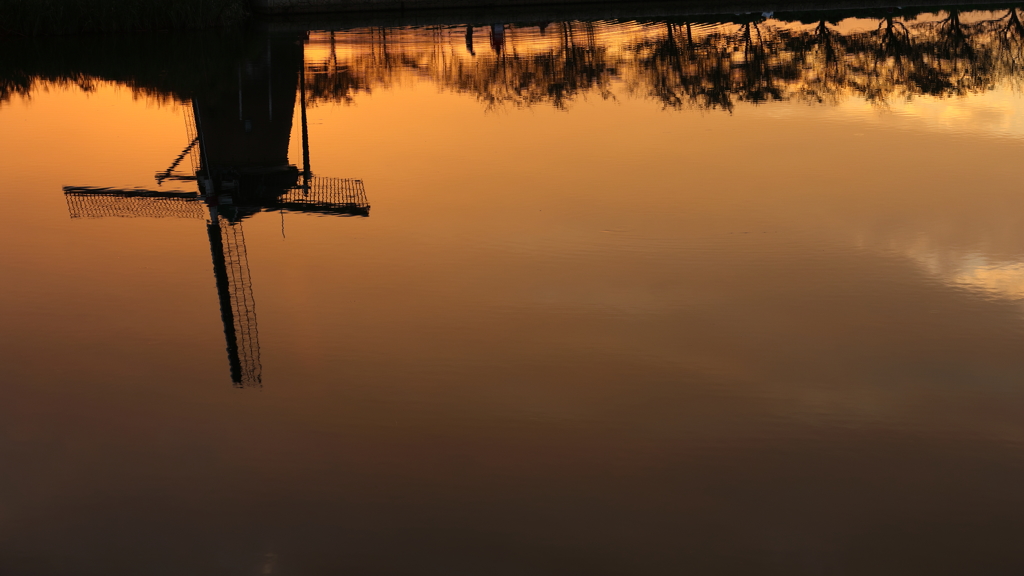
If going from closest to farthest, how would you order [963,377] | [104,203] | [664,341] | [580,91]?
[963,377]
[664,341]
[104,203]
[580,91]

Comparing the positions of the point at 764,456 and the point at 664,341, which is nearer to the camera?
the point at 764,456

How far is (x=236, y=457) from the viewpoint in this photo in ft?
31.3

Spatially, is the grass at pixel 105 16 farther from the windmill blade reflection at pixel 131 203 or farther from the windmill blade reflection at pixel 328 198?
the windmill blade reflection at pixel 328 198

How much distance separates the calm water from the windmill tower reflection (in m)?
0.10

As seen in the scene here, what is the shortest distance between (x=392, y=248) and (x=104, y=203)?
5.92 m

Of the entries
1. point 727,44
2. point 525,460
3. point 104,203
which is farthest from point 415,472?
point 727,44

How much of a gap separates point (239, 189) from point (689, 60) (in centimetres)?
1928

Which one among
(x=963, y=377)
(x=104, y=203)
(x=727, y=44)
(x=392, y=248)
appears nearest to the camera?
(x=963, y=377)

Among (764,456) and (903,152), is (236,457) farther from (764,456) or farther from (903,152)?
(903,152)

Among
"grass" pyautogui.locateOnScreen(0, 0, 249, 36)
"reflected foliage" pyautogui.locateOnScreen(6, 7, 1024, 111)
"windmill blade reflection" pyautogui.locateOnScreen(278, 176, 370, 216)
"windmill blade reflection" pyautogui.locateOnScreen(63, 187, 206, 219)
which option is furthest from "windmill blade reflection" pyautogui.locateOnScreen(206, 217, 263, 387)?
"grass" pyautogui.locateOnScreen(0, 0, 249, 36)

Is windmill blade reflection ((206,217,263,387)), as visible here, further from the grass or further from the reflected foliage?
the grass

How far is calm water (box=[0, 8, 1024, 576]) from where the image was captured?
8266mm

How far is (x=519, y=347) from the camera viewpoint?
11688 millimetres

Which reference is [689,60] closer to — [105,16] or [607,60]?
[607,60]
